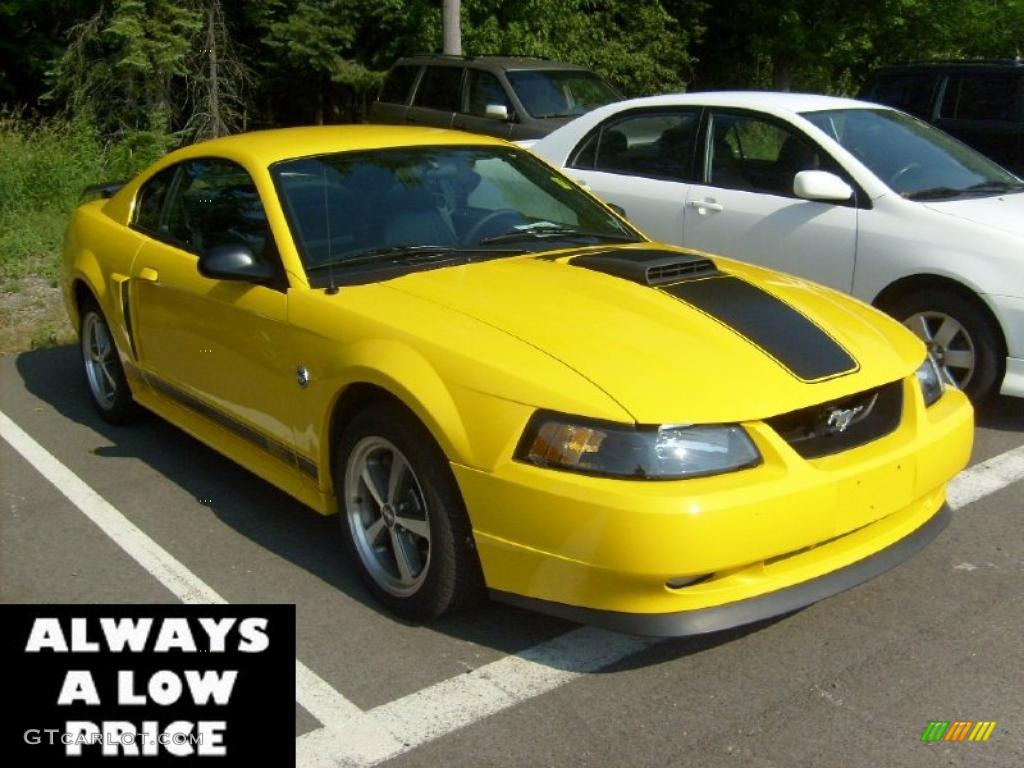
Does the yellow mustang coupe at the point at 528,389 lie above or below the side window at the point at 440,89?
below

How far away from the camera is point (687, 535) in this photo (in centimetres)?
322

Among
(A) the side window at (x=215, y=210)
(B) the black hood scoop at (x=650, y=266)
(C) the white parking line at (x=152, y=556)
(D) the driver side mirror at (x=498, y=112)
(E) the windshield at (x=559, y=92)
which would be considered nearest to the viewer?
(C) the white parking line at (x=152, y=556)

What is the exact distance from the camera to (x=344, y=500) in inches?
163

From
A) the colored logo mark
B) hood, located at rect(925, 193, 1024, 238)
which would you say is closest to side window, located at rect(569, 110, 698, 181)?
hood, located at rect(925, 193, 1024, 238)

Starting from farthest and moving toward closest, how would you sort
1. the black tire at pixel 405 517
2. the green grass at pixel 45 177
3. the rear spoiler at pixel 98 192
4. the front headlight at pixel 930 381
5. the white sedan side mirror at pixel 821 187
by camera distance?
the green grass at pixel 45 177 → the rear spoiler at pixel 98 192 → the white sedan side mirror at pixel 821 187 → the front headlight at pixel 930 381 → the black tire at pixel 405 517

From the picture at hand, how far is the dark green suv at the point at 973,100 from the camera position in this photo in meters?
10.3

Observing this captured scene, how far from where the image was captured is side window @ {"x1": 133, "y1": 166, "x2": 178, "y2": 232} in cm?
562

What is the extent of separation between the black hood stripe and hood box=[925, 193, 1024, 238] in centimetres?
233

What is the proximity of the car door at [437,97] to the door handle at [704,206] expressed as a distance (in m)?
7.42

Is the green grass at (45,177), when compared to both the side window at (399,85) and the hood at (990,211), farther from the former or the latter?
the hood at (990,211)

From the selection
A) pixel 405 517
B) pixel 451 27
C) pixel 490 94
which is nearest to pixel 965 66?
pixel 490 94

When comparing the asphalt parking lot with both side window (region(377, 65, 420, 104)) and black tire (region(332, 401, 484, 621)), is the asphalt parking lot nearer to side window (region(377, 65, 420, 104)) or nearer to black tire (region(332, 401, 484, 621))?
black tire (region(332, 401, 484, 621))

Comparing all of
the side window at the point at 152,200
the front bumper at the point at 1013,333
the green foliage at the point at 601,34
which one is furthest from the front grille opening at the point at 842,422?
the green foliage at the point at 601,34

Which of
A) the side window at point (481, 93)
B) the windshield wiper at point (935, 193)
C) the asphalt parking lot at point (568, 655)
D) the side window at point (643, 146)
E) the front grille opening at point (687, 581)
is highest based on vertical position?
the side window at point (481, 93)
